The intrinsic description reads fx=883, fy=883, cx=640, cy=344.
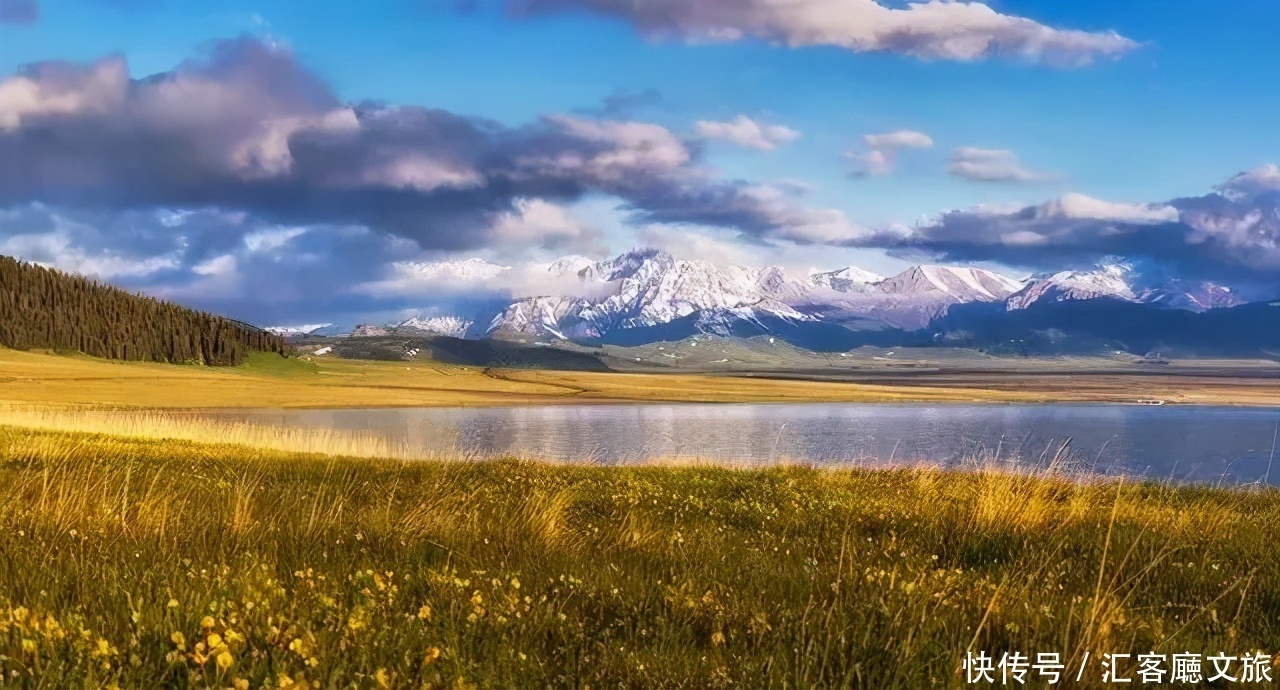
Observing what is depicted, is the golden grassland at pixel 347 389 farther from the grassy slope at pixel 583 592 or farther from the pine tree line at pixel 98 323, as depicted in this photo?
the grassy slope at pixel 583 592

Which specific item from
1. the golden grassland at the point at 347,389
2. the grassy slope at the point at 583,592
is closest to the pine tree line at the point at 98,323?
the golden grassland at the point at 347,389

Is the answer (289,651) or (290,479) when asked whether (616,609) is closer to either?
(289,651)

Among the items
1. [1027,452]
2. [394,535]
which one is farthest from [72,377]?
[394,535]

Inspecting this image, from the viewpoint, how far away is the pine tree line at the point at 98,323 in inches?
6014

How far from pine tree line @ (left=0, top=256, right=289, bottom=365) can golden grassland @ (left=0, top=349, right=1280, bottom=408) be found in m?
6.17

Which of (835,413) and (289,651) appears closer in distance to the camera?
(289,651)

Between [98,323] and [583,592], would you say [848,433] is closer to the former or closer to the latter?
[583,592]

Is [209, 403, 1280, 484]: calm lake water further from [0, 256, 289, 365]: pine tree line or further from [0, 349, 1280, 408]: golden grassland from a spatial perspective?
[0, 256, 289, 365]: pine tree line

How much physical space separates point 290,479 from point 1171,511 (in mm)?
14950

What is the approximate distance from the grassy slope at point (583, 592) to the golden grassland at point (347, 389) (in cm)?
8819

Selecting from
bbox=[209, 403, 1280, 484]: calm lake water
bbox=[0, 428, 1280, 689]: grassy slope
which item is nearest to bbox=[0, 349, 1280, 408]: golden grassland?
bbox=[209, 403, 1280, 484]: calm lake water

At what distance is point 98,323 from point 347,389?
59.5 meters

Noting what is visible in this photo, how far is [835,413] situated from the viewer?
115875 mm

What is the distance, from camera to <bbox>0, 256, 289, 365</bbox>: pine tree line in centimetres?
15275
